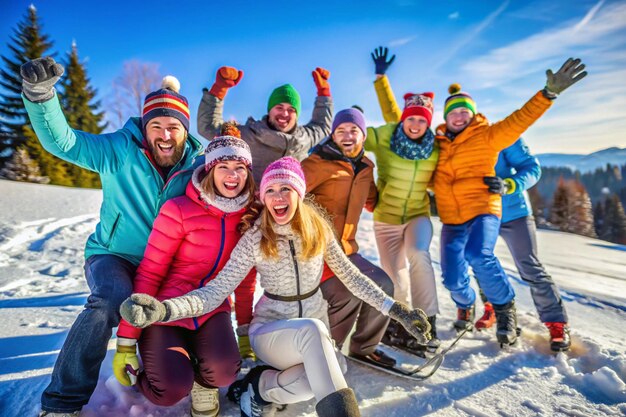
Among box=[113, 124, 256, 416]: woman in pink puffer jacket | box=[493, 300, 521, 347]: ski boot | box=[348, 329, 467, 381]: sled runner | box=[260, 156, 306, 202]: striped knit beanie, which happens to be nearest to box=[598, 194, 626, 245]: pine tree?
box=[493, 300, 521, 347]: ski boot

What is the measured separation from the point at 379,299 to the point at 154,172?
1803 mm

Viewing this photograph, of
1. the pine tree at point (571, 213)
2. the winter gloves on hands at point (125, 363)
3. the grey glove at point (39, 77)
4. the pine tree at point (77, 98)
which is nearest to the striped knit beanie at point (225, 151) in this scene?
the grey glove at point (39, 77)

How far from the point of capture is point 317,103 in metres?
4.11

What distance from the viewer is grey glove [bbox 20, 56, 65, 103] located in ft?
6.34

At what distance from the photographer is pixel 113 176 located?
2443mm

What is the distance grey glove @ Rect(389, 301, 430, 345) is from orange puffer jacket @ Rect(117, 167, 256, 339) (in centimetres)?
115

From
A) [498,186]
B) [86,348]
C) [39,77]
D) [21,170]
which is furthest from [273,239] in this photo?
[21,170]

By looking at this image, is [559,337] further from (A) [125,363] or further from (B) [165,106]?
(B) [165,106]

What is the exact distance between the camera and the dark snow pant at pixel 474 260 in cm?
329

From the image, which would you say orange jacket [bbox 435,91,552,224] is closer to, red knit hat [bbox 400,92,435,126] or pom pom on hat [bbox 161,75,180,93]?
red knit hat [bbox 400,92,435,126]

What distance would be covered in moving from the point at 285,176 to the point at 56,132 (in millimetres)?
1414

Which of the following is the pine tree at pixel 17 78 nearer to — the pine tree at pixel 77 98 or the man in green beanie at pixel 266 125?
the pine tree at pixel 77 98

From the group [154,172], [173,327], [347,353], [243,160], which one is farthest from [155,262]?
[347,353]

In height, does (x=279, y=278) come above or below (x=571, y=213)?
above
